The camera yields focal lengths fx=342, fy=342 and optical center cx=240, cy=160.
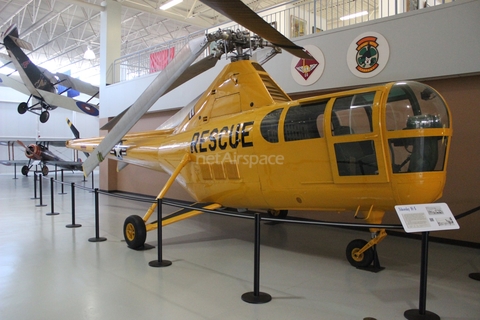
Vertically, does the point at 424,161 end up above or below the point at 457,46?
below

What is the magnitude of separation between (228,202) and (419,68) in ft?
12.8

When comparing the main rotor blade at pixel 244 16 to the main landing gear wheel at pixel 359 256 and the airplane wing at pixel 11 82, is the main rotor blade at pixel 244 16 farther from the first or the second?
the airplane wing at pixel 11 82

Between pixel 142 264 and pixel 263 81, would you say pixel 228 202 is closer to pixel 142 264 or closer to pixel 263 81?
pixel 142 264

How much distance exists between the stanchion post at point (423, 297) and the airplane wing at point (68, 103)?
1422 centimetres

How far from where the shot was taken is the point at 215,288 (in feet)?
12.7

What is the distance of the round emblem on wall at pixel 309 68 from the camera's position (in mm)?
6844

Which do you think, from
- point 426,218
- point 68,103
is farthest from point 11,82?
point 426,218

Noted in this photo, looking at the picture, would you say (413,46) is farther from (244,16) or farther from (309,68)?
(244,16)

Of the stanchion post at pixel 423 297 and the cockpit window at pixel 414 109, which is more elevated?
the cockpit window at pixel 414 109

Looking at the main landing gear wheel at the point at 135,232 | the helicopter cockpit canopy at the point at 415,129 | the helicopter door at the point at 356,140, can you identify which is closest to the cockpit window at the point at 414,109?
the helicopter cockpit canopy at the point at 415,129

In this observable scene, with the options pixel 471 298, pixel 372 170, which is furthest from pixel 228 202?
pixel 471 298

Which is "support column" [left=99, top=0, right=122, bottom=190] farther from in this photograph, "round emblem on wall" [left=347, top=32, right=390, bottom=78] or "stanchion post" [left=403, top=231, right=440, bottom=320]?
"stanchion post" [left=403, top=231, right=440, bottom=320]

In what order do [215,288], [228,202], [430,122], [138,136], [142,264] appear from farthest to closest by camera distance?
[138,136] < [228,202] < [142,264] < [215,288] < [430,122]

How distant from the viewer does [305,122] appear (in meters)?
4.21
